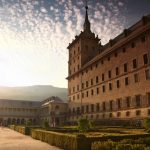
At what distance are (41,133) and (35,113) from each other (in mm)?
75158

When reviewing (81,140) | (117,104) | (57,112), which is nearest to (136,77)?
(117,104)

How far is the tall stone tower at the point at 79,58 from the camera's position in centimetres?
5712

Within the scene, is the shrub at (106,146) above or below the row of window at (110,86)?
below

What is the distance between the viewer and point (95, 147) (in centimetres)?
1225

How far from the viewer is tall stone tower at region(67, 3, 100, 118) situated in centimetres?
5712

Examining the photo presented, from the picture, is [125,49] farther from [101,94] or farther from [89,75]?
[89,75]

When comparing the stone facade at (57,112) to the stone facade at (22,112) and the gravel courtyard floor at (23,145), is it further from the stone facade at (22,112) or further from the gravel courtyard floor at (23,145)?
the gravel courtyard floor at (23,145)

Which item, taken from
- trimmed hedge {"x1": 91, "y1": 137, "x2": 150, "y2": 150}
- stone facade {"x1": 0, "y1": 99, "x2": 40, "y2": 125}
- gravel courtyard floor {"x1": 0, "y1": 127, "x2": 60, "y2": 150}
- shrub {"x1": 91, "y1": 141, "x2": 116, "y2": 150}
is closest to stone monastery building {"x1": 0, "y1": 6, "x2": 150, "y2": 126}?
gravel courtyard floor {"x1": 0, "y1": 127, "x2": 60, "y2": 150}

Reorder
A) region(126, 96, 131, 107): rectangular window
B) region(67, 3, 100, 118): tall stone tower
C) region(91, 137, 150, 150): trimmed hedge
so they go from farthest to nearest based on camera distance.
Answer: region(67, 3, 100, 118): tall stone tower < region(126, 96, 131, 107): rectangular window < region(91, 137, 150, 150): trimmed hedge

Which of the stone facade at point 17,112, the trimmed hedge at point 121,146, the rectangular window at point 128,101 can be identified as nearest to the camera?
the trimmed hedge at point 121,146

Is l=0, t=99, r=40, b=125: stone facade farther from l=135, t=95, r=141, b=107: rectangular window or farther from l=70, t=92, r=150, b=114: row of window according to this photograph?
l=135, t=95, r=141, b=107: rectangular window

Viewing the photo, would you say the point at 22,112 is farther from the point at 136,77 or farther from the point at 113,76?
the point at 136,77

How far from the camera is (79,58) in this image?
58.4m

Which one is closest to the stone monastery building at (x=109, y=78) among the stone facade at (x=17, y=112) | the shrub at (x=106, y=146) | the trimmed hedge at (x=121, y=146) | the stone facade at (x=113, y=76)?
the stone facade at (x=113, y=76)
